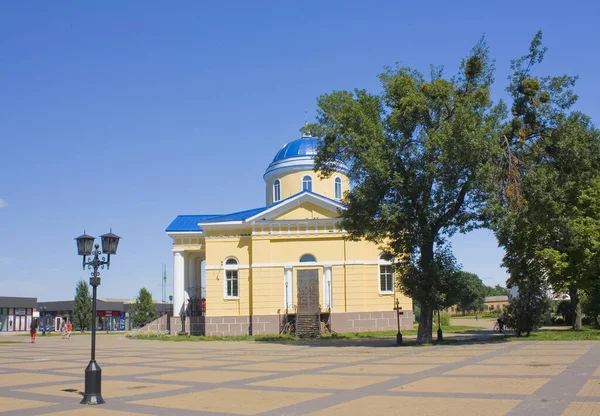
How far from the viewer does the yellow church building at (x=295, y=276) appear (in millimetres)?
38625

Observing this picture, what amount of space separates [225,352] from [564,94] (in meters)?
18.6

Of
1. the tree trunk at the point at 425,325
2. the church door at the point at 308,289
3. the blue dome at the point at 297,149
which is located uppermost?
the blue dome at the point at 297,149

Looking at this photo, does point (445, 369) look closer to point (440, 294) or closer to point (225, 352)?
point (440, 294)

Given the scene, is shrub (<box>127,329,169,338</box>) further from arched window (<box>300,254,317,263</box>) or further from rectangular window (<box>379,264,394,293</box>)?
rectangular window (<box>379,264,394,293</box>)

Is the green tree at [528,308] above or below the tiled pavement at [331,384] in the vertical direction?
above

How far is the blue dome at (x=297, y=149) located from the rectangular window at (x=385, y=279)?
10531mm

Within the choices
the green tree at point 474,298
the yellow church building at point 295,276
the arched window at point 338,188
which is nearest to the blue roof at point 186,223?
the yellow church building at point 295,276

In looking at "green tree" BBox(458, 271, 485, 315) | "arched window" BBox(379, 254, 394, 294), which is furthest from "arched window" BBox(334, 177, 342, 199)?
"green tree" BBox(458, 271, 485, 315)

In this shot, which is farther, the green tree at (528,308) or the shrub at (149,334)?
the shrub at (149,334)

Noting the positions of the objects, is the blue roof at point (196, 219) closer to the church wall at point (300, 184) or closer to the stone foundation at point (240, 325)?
the church wall at point (300, 184)

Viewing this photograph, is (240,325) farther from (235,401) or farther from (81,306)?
(81,306)

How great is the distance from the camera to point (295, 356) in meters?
22.9

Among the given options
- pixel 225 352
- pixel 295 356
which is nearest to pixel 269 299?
pixel 225 352

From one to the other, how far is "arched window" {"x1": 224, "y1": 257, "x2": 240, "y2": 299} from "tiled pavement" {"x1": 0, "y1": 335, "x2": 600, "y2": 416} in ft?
55.0
